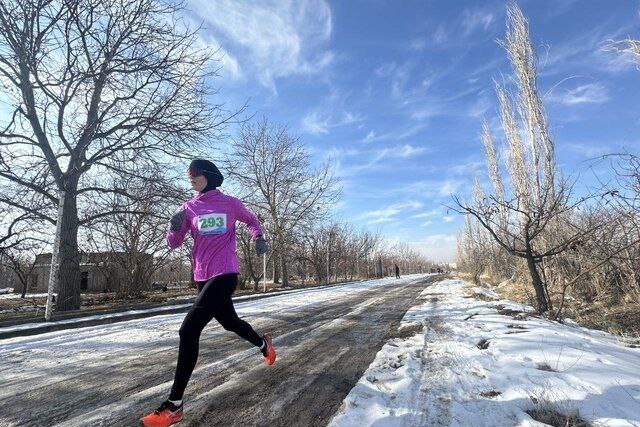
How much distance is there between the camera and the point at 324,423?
2477 mm

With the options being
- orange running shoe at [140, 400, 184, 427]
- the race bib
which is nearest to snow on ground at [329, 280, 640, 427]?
orange running shoe at [140, 400, 184, 427]

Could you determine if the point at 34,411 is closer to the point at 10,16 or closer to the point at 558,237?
the point at 10,16

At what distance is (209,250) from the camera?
308 cm

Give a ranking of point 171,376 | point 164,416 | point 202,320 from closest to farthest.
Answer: point 164,416 < point 202,320 < point 171,376

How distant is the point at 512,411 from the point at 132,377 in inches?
123

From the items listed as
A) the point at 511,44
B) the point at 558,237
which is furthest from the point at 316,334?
the point at 511,44

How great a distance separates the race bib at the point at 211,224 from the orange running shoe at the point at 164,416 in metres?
1.24

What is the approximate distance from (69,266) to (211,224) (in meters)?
10.3

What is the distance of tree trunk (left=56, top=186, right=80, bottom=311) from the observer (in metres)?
10.9

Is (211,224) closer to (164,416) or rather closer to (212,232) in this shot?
(212,232)

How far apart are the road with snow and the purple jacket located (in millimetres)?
976

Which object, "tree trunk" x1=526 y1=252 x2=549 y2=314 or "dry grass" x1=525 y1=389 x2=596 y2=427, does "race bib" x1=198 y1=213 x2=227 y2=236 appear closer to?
"dry grass" x1=525 y1=389 x2=596 y2=427

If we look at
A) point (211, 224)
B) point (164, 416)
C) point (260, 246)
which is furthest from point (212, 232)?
Result: point (164, 416)

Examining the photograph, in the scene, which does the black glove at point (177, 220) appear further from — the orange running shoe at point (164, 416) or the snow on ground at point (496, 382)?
the snow on ground at point (496, 382)
